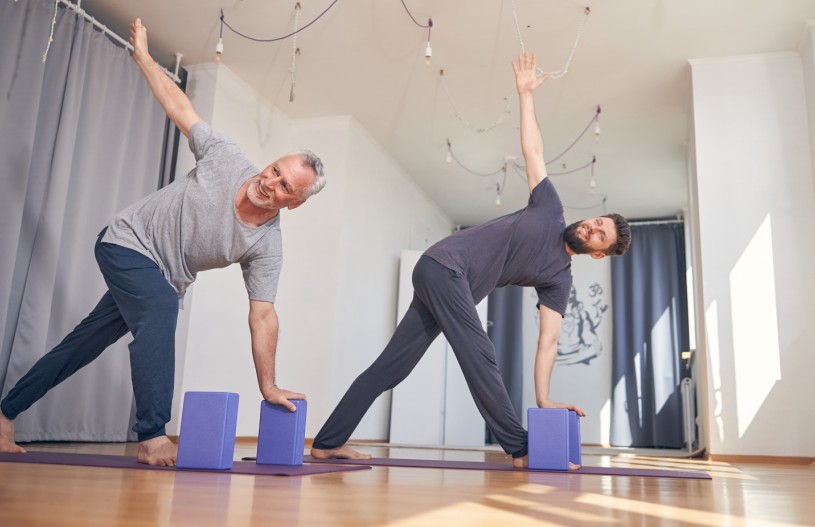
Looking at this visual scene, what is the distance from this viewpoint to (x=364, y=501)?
1.29 m

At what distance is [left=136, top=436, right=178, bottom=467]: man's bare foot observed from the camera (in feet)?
6.18

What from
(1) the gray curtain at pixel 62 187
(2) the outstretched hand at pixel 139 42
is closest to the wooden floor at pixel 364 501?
(2) the outstretched hand at pixel 139 42

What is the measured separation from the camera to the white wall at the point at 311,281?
466 cm

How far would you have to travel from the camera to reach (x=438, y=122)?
5586 mm

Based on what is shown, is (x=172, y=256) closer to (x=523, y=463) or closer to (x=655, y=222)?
(x=523, y=463)

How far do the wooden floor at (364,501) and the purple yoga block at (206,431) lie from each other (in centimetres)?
11

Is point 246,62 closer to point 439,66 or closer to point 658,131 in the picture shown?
point 439,66

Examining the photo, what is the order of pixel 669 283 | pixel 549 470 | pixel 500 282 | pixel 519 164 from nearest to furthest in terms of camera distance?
pixel 549 470, pixel 500 282, pixel 519 164, pixel 669 283

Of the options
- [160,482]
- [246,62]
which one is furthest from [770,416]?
[246,62]

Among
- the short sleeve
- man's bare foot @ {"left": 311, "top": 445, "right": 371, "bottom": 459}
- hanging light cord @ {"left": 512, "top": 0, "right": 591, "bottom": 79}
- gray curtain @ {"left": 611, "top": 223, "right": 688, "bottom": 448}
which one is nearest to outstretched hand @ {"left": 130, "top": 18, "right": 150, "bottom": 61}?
the short sleeve

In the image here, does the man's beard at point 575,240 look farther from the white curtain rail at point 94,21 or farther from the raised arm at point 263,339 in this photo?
the white curtain rail at point 94,21

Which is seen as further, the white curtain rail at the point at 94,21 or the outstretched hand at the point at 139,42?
the white curtain rail at the point at 94,21

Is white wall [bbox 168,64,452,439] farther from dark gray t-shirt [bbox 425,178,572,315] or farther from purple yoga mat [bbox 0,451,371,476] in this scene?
dark gray t-shirt [bbox 425,178,572,315]

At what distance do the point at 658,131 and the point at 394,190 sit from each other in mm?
2320
